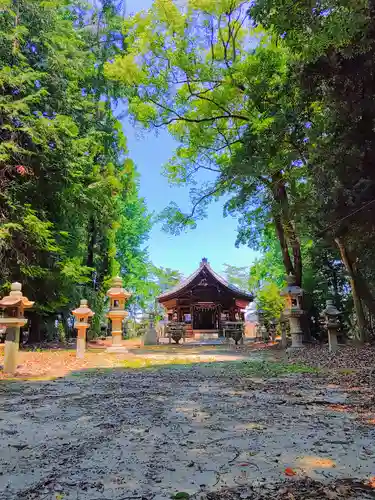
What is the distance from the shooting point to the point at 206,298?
70.3 ft

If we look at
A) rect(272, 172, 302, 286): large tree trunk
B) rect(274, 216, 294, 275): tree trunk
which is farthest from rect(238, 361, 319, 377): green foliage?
rect(274, 216, 294, 275): tree trunk

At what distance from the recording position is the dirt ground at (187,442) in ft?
6.89

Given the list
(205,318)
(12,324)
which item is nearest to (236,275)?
(205,318)

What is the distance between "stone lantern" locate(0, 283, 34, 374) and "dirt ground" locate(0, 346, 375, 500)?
1508 millimetres

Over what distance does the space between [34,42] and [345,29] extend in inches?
476

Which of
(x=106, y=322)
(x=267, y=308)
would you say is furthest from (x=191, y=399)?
(x=106, y=322)

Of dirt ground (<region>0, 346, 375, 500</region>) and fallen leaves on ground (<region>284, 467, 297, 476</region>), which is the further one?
fallen leaves on ground (<region>284, 467, 297, 476</region>)

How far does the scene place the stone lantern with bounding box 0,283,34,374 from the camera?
6.68 metres

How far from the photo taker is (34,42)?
13.1 meters

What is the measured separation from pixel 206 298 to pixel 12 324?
15332 mm

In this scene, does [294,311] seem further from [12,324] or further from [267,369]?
[12,324]

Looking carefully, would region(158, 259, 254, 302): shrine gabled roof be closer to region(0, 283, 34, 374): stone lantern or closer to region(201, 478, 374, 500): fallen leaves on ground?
region(0, 283, 34, 374): stone lantern

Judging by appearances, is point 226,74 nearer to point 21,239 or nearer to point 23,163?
point 23,163

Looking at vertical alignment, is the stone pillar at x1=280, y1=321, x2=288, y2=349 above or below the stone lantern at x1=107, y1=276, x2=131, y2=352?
below
